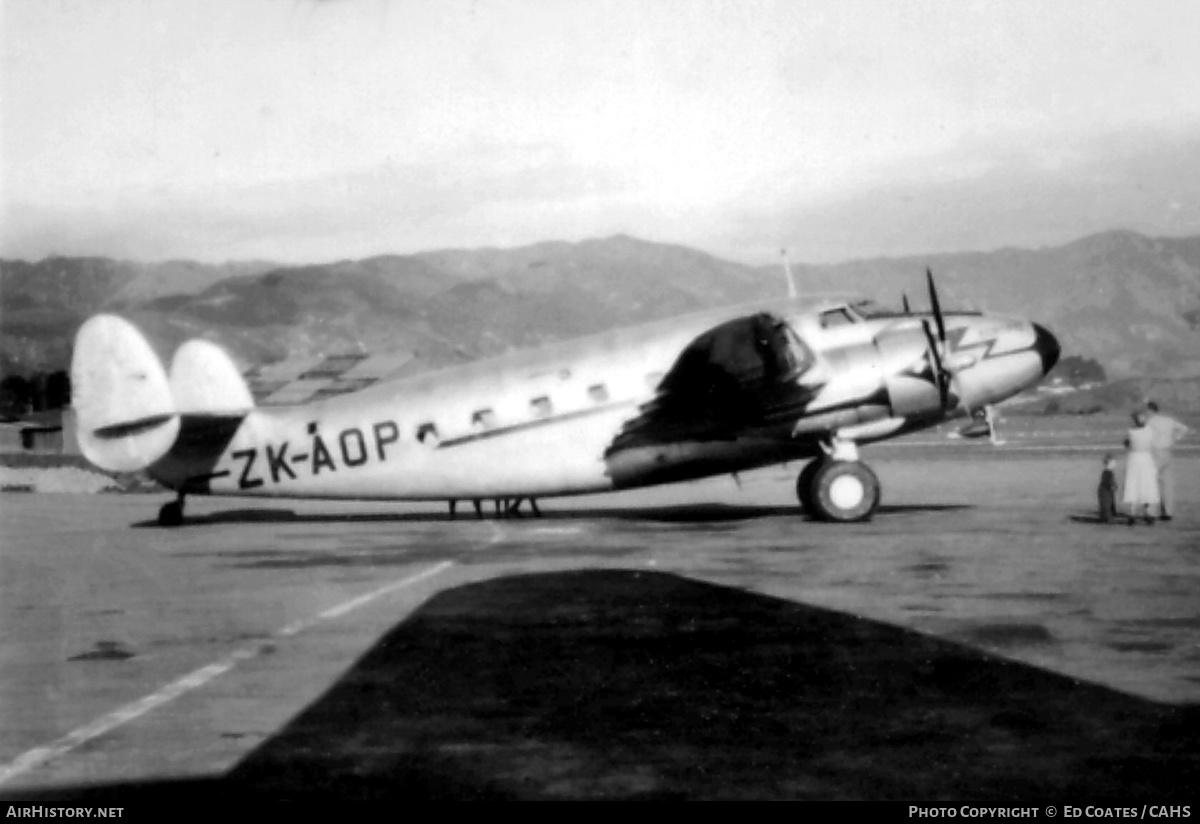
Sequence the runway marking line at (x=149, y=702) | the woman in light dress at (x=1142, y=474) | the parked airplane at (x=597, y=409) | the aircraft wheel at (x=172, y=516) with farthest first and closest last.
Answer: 1. the aircraft wheel at (x=172, y=516)
2. the parked airplane at (x=597, y=409)
3. the woman in light dress at (x=1142, y=474)
4. the runway marking line at (x=149, y=702)

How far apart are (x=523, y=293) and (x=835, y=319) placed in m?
12.1

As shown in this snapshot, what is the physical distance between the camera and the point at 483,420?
64.9 feet

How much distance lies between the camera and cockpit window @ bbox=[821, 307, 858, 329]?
19.5 m

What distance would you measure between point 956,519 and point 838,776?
1420 cm

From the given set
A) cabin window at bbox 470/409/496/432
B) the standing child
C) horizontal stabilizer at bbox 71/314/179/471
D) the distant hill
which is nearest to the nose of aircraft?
the standing child

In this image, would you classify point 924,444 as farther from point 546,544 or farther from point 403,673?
point 403,673

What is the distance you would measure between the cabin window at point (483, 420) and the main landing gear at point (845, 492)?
17.0 feet

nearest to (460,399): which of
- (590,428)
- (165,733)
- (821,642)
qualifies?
(590,428)

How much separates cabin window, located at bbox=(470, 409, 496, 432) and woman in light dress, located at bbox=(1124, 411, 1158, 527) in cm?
960

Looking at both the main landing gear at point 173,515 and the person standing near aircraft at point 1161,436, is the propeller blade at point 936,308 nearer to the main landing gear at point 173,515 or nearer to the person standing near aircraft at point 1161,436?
the person standing near aircraft at point 1161,436

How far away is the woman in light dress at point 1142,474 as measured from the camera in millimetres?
18734

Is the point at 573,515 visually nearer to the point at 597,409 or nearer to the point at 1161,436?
the point at 597,409

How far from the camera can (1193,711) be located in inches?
289

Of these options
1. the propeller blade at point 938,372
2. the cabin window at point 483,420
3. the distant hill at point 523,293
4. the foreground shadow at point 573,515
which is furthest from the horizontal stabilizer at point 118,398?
the propeller blade at point 938,372
